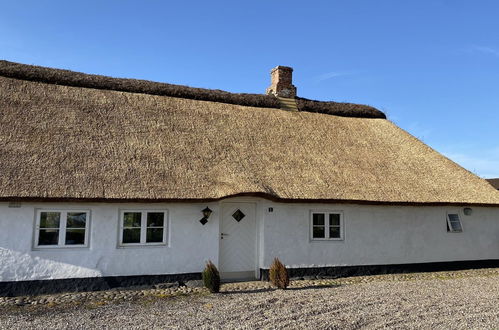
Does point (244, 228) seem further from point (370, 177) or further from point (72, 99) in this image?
point (72, 99)

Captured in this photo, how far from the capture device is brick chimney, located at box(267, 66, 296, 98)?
16094mm

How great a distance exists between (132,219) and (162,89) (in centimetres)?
513

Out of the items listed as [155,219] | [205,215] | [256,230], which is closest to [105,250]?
[155,219]

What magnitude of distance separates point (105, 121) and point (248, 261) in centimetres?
536

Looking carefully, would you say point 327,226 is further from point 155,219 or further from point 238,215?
point 155,219

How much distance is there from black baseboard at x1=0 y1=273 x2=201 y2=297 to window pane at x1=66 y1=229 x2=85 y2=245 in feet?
2.67

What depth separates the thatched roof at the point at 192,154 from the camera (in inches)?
387

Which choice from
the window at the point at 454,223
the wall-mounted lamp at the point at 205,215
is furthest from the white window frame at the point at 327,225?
the window at the point at 454,223

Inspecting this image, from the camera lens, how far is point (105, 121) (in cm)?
1165

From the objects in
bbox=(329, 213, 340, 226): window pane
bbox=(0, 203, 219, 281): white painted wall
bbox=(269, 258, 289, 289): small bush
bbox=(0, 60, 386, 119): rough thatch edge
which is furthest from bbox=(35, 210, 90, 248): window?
bbox=(329, 213, 340, 226): window pane

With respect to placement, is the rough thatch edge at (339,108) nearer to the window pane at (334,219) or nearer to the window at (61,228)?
the window pane at (334,219)

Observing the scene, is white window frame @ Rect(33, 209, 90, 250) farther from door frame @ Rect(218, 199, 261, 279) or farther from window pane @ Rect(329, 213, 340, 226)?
window pane @ Rect(329, 213, 340, 226)

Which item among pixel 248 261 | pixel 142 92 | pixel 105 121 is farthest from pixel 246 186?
pixel 142 92

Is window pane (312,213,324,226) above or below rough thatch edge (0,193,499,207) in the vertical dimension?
below
